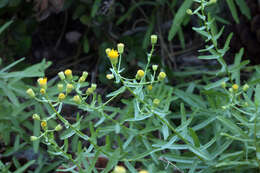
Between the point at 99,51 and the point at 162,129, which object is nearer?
the point at 162,129

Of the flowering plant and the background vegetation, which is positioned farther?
the background vegetation

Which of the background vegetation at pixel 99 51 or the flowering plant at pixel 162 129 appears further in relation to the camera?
the background vegetation at pixel 99 51

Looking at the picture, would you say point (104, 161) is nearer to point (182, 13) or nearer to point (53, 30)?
point (182, 13)

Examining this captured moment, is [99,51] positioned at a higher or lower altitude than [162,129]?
lower

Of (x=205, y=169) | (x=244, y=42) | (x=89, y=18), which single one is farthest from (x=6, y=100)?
(x=244, y=42)

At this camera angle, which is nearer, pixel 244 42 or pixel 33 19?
pixel 244 42

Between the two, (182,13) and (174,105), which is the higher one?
(182,13)

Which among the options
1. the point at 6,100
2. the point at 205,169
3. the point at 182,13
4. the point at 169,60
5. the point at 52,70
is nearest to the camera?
the point at 205,169

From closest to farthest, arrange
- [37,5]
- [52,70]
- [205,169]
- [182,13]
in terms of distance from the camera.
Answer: [205,169], [182,13], [37,5], [52,70]

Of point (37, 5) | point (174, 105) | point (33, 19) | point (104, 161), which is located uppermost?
point (37, 5)
